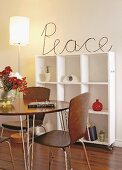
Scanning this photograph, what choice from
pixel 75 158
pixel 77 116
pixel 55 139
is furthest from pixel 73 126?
pixel 75 158

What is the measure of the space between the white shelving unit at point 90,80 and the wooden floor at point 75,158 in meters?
0.20

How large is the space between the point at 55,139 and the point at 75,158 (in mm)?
879

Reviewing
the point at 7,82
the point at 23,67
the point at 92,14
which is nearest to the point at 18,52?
the point at 23,67

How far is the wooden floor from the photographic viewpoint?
2807mm

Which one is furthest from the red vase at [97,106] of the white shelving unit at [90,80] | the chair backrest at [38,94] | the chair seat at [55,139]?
the chair seat at [55,139]

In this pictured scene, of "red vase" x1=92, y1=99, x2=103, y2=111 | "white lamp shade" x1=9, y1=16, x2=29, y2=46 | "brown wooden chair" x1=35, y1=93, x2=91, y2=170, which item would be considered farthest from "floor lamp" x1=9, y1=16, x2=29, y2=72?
"brown wooden chair" x1=35, y1=93, x2=91, y2=170

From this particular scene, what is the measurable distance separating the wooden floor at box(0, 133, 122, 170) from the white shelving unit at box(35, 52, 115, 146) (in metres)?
0.20

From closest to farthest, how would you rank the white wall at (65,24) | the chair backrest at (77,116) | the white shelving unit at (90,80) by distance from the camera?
1. the chair backrest at (77,116)
2. the white shelving unit at (90,80)
3. the white wall at (65,24)

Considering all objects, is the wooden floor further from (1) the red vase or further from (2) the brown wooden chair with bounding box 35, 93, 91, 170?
(2) the brown wooden chair with bounding box 35, 93, 91, 170

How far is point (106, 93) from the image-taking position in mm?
3562

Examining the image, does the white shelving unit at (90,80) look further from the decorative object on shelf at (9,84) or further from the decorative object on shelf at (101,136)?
the decorative object on shelf at (9,84)

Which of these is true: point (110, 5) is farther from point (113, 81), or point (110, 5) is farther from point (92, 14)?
point (113, 81)

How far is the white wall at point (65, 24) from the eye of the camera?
3.45 meters

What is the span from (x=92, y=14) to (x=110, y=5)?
0.27 m
